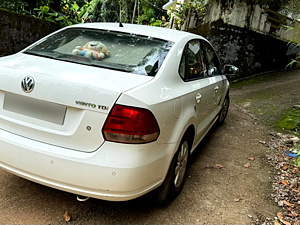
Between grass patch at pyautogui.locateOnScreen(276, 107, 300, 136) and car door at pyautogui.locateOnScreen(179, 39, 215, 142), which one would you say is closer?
car door at pyautogui.locateOnScreen(179, 39, 215, 142)

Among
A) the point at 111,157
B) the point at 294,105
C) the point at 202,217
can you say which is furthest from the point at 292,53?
the point at 111,157

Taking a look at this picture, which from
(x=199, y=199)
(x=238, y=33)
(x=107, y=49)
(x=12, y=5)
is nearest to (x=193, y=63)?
(x=107, y=49)

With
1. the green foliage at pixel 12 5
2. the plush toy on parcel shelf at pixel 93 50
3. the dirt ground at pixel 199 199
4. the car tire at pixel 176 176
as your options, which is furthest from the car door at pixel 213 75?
the green foliage at pixel 12 5

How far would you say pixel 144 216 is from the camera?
8.27 ft

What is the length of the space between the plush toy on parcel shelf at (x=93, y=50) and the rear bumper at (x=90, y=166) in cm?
91

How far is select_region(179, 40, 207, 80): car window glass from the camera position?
286cm

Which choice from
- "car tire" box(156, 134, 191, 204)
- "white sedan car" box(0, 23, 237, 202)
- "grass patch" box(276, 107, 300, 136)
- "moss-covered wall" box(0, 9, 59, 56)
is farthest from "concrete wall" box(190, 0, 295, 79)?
"white sedan car" box(0, 23, 237, 202)

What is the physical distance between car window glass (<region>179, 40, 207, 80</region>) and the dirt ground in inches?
46.9

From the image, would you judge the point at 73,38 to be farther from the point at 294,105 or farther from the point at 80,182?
the point at 294,105

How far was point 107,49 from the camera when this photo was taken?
8.85 feet

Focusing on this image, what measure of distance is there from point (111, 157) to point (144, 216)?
0.83 metres

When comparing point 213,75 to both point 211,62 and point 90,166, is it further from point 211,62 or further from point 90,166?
point 90,166

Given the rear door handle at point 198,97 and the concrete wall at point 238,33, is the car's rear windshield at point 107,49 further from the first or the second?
the concrete wall at point 238,33

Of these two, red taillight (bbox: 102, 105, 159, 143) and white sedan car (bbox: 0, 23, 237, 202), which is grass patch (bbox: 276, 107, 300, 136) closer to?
white sedan car (bbox: 0, 23, 237, 202)
